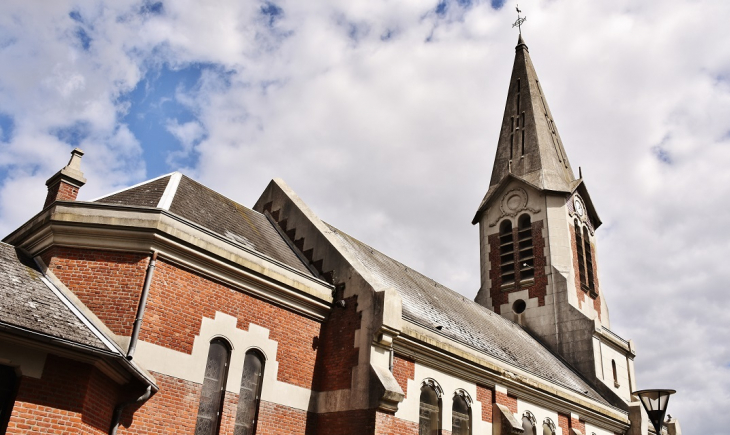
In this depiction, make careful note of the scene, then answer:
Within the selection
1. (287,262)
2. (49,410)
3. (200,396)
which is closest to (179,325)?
(200,396)

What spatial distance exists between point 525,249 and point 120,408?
76.8 ft

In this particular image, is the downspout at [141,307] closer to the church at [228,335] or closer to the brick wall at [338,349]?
the church at [228,335]

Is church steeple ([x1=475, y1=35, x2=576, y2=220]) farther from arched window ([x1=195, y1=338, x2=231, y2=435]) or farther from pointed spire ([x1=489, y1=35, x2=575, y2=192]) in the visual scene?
arched window ([x1=195, y1=338, x2=231, y2=435])

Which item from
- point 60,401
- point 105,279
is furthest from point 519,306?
point 60,401

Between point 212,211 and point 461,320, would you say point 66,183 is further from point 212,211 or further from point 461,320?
point 461,320

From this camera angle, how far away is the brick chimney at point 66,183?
47.8 feet

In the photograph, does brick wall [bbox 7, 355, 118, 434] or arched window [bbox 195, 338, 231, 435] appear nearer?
brick wall [bbox 7, 355, 118, 434]

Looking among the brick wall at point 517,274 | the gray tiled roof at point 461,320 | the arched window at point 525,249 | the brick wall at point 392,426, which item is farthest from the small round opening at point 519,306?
the brick wall at point 392,426

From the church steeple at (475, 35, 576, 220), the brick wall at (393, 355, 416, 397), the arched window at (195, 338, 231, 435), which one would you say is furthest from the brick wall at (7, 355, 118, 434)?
the church steeple at (475, 35, 576, 220)

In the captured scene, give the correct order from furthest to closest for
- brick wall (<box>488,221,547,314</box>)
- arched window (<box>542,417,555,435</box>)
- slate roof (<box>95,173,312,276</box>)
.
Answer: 1. brick wall (<box>488,221,547,314</box>)
2. arched window (<box>542,417,555,435</box>)
3. slate roof (<box>95,173,312,276</box>)

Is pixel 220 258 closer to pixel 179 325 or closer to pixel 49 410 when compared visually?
pixel 179 325

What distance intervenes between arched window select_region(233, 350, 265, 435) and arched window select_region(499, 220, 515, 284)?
19673mm

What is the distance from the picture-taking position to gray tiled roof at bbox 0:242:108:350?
984 centimetres

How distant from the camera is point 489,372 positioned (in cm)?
1692
